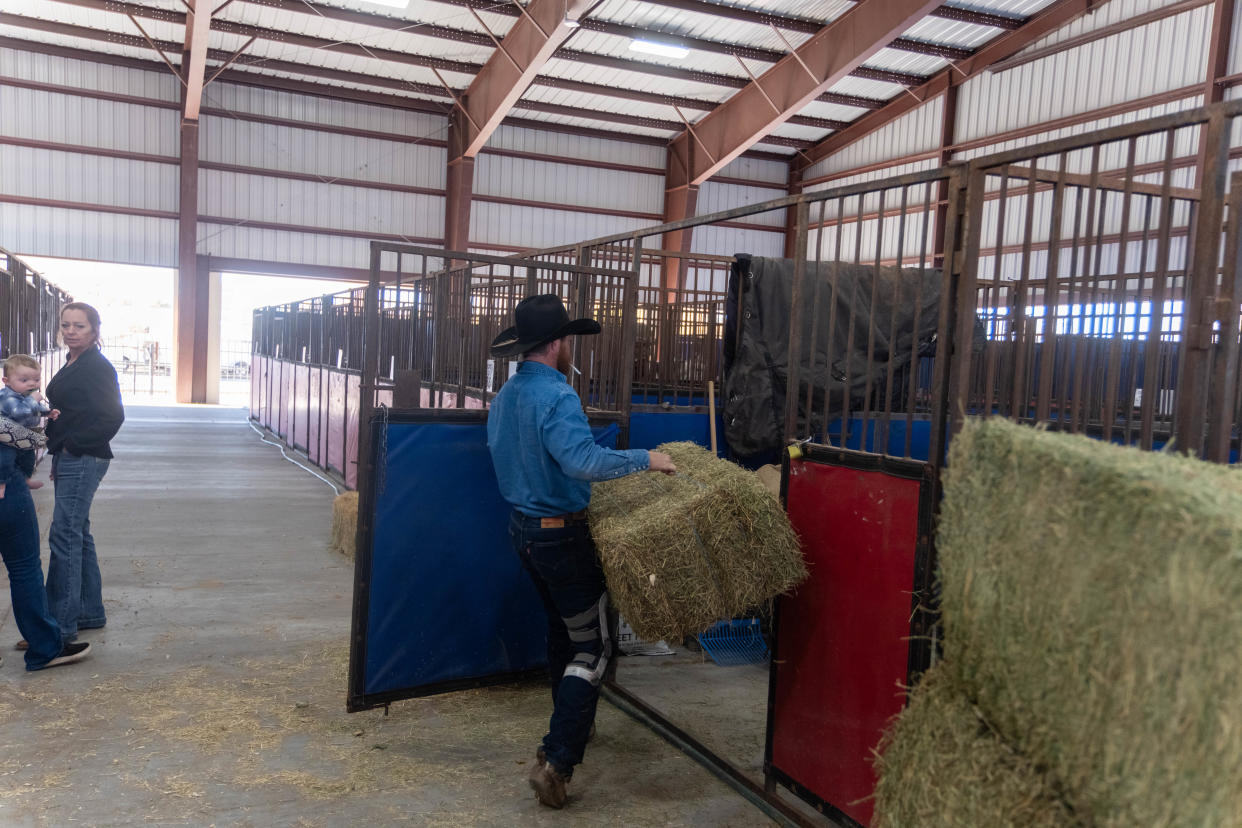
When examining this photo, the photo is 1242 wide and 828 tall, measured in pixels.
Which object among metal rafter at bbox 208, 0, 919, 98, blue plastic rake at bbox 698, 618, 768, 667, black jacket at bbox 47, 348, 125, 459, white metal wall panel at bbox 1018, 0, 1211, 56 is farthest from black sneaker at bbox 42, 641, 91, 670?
white metal wall panel at bbox 1018, 0, 1211, 56

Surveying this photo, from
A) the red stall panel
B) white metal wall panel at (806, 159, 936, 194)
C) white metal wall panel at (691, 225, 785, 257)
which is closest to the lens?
the red stall panel

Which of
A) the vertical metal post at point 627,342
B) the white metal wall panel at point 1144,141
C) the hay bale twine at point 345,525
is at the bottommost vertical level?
the hay bale twine at point 345,525

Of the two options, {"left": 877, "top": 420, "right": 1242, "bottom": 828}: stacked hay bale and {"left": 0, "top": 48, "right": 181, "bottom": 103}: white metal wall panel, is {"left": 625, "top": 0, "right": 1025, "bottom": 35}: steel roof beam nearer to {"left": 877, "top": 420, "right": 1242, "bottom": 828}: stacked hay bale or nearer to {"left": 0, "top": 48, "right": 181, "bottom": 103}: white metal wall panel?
{"left": 0, "top": 48, "right": 181, "bottom": 103}: white metal wall panel

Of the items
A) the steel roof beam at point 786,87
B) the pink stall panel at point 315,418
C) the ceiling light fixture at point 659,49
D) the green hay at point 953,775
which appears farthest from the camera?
the ceiling light fixture at point 659,49

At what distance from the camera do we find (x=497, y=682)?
4.23m

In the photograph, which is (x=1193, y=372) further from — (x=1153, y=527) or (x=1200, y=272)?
(x=1153, y=527)

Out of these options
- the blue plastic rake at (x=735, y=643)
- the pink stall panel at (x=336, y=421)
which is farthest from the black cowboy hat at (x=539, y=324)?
the pink stall panel at (x=336, y=421)

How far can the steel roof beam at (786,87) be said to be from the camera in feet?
45.7

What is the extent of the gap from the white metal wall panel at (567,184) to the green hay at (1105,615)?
18.7 metres

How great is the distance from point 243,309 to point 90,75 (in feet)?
63.4

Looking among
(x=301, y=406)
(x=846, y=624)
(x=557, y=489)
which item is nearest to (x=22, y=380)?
(x=557, y=489)

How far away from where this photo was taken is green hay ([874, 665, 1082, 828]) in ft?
5.67

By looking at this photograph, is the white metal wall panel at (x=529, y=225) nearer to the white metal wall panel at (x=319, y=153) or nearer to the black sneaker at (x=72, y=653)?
the white metal wall panel at (x=319, y=153)

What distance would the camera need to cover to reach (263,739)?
12.2 feet
